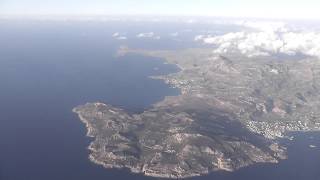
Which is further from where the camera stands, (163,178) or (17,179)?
(163,178)

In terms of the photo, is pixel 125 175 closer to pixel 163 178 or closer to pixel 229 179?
pixel 163 178

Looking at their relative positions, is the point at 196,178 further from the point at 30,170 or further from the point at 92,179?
the point at 30,170

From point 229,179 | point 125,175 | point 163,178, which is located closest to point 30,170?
point 125,175

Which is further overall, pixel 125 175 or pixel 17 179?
pixel 125 175

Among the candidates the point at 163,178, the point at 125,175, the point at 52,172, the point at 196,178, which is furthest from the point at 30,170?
the point at 196,178

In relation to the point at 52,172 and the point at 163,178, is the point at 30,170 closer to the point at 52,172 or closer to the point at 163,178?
the point at 52,172

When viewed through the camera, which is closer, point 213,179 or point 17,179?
point 17,179

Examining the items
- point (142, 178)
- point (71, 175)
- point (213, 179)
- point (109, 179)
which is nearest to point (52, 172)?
point (71, 175)
